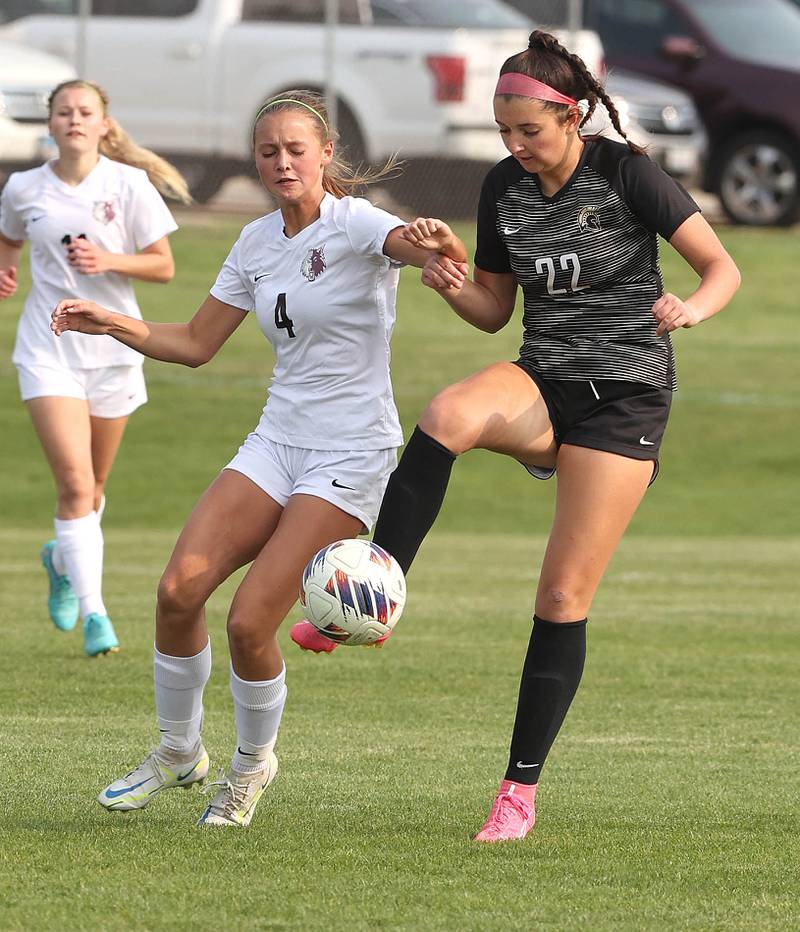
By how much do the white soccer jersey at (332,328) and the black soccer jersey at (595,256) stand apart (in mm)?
378

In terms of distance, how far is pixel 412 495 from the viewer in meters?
5.30

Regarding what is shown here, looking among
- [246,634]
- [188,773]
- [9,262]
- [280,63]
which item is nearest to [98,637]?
[9,262]

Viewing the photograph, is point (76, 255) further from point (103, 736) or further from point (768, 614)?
point (768, 614)

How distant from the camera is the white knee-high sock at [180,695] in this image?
5.66m

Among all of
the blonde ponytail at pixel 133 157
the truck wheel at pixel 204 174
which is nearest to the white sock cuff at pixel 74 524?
the blonde ponytail at pixel 133 157

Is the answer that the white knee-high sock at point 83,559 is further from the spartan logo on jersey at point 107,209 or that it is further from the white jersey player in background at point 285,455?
the white jersey player in background at point 285,455

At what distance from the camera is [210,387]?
18.7 metres

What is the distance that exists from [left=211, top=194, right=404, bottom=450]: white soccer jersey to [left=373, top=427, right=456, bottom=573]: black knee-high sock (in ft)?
1.03

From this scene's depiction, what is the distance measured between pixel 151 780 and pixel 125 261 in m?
3.28

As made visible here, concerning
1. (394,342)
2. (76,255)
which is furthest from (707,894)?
(394,342)

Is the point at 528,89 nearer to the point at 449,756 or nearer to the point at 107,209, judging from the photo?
the point at 449,756

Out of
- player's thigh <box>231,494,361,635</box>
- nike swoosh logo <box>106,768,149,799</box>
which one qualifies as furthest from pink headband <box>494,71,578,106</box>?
nike swoosh logo <box>106,768,149,799</box>

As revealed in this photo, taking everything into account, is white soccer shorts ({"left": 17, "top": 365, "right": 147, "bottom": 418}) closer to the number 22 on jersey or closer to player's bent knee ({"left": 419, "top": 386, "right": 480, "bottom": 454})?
the number 22 on jersey

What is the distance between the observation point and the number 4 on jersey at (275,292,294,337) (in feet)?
18.4
